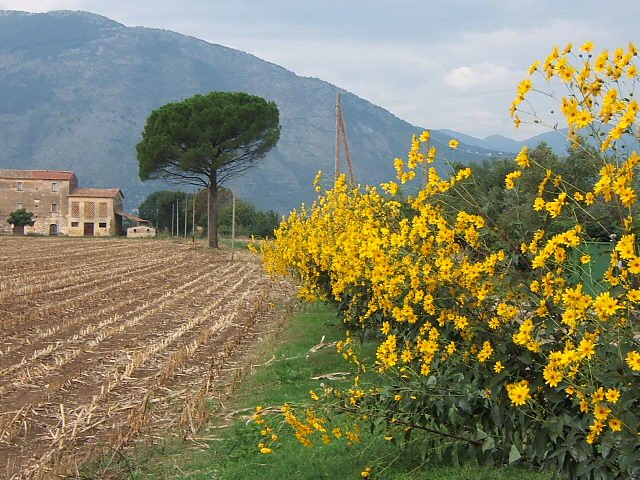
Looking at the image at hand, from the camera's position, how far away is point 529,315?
4465 mm

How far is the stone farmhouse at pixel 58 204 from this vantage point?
8181cm

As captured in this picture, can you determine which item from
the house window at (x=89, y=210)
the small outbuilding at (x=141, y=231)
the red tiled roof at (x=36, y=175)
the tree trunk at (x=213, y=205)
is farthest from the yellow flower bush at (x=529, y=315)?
the red tiled roof at (x=36, y=175)

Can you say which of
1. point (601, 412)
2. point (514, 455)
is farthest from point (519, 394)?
point (514, 455)

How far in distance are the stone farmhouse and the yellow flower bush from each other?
Result: 79.2 metres

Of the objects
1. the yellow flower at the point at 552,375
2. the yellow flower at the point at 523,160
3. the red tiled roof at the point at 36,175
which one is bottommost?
the yellow flower at the point at 552,375

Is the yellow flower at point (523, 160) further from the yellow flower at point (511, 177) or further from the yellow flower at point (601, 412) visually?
the yellow flower at point (601, 412)

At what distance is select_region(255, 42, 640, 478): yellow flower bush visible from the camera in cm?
364

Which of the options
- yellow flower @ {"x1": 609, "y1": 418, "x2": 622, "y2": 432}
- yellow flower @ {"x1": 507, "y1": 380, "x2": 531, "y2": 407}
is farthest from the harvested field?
yellow flower @ {"x1": 609, "y1": 418, "x2": 622, "y2": 432}

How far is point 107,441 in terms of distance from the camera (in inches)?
289

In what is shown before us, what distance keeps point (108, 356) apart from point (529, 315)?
27.2ft

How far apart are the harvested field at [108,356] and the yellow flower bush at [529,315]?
3.06 meters

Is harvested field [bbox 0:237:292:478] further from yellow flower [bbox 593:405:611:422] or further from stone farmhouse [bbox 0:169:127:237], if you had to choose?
stone farmhouse [bbox 0:169:127:237]

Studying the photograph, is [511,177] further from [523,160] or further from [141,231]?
[141,231]

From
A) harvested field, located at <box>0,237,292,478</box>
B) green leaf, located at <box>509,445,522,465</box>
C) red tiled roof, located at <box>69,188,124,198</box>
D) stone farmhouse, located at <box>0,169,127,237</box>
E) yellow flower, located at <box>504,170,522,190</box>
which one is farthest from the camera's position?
stone farmhouse, located at <box>0,169,127,237</box>
